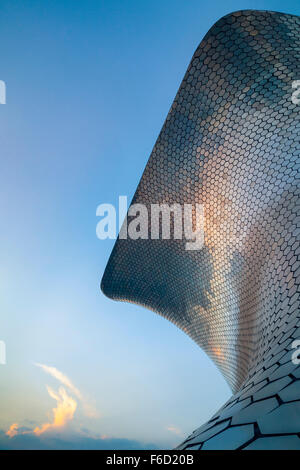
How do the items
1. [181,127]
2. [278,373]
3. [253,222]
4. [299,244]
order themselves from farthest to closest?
[181,127] → [253,222] → [299,244] → [278,373]

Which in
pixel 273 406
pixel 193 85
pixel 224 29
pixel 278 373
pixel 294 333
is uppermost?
pixel 224 29

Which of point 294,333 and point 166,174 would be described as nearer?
point 294,333

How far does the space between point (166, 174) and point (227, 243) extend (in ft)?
12.1

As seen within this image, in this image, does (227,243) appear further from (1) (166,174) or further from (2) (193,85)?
(2) (193,85)

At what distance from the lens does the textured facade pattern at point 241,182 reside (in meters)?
6.66

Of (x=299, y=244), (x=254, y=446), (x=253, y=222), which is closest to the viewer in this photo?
(x=254, y=446)

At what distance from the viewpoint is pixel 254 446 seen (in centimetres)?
225

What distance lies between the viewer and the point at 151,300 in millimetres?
16344

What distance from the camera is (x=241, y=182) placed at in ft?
30.2

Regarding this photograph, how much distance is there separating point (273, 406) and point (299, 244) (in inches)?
165

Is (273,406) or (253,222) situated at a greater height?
(253,222)

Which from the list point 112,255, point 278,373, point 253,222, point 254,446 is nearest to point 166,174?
point 253,222

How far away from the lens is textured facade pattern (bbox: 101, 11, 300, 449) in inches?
262
